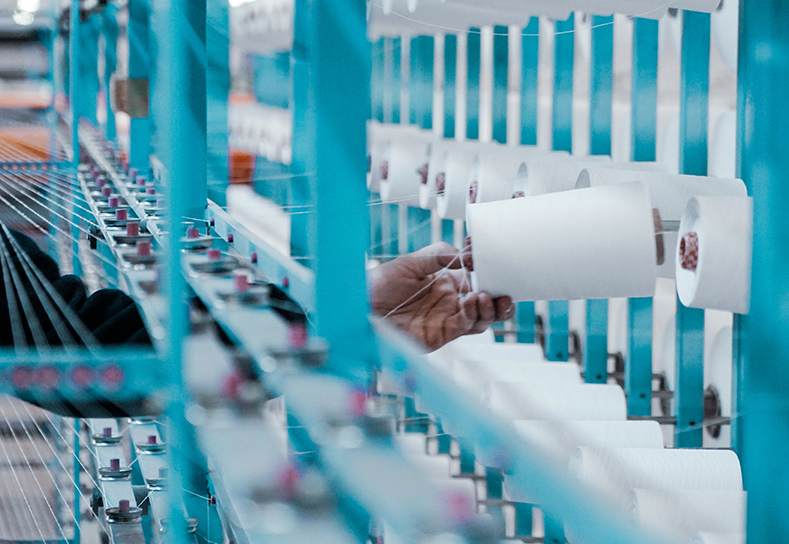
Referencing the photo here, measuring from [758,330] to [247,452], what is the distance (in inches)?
22.4

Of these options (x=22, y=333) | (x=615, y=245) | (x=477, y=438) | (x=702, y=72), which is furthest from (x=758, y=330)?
(x=22, y=333)

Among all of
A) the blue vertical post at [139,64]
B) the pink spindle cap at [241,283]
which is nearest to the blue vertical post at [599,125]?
the pink spindle cap at [241,283]

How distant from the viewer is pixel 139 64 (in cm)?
253

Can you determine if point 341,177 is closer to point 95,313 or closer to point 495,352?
point 95,313

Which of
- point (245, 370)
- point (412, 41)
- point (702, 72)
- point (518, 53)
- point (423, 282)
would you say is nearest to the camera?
point (245, 370)

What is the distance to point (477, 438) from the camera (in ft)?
1.73

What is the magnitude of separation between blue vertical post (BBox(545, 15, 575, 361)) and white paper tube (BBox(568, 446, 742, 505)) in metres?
1.06

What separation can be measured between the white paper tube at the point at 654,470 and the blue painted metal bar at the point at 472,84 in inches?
62.7

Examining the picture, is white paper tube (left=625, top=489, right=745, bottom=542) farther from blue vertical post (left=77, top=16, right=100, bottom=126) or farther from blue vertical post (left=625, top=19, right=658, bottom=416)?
blue vertical post (left=77, top=16, right=100, bottom=126)

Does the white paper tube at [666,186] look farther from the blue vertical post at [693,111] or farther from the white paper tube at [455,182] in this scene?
the white paper tube at [455,182]

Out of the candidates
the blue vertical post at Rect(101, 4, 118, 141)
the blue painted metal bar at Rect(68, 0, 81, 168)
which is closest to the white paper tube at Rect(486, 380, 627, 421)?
the blue painted metal bar at Rect(68, 0, 81, 168)

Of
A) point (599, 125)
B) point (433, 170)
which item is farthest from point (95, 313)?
point (599, 125)

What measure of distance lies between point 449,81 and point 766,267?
1.86 metres

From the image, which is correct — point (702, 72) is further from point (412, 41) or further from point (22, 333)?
point (412, 41)
